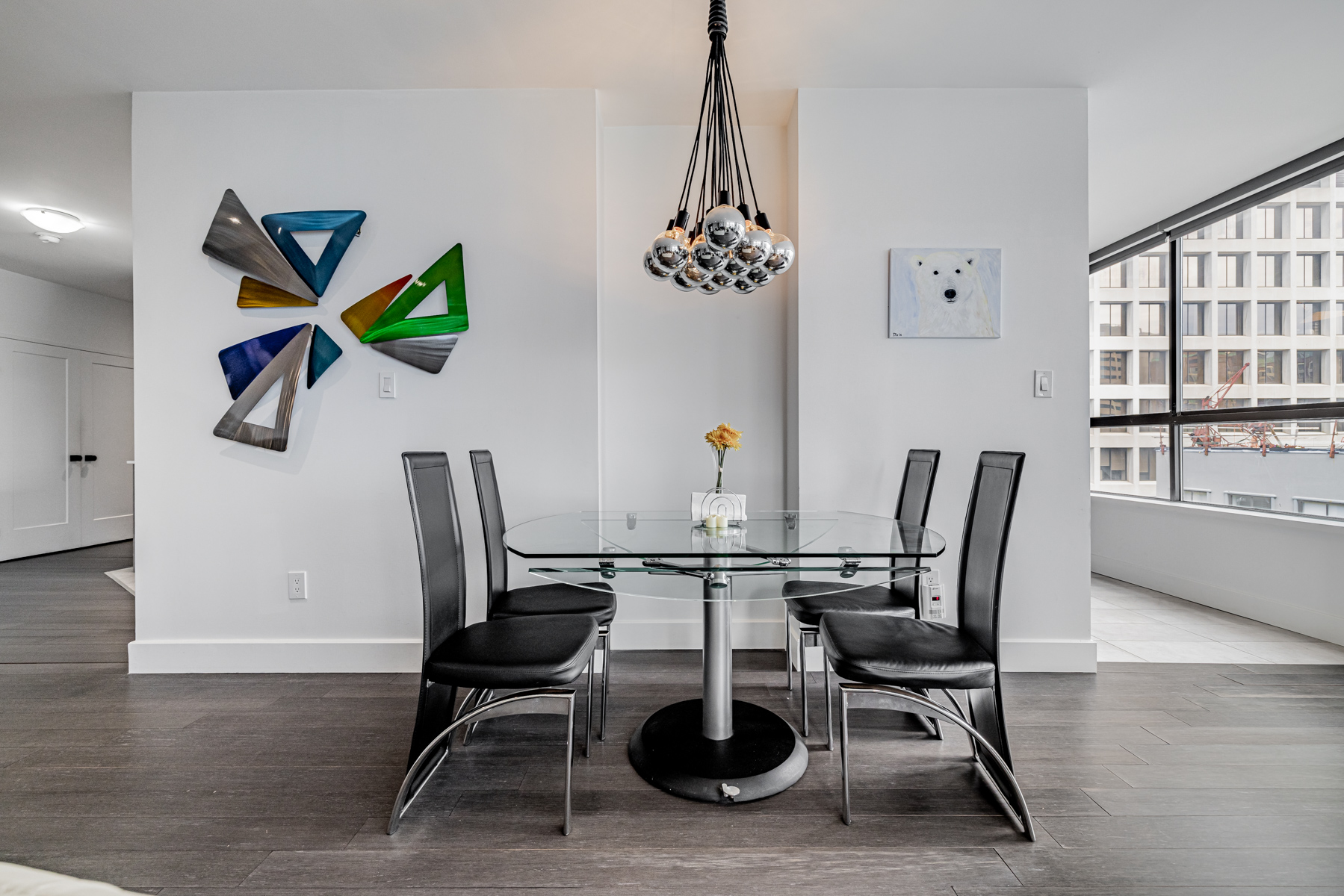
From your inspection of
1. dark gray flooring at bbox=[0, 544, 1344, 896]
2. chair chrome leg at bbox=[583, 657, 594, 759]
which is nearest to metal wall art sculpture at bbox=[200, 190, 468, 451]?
dark gray flooring at bbox=[0, 544, 1344, 896]

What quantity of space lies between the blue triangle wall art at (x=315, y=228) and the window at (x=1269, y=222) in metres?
4.65

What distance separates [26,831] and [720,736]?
71.5 inches

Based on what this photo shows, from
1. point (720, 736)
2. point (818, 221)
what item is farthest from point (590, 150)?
point (720, 736)

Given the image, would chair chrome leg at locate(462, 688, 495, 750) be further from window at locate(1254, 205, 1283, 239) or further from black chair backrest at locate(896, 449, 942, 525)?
window at locate(1254, 205, 1283, 239)

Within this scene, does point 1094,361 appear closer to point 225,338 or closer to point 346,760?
point 346,760

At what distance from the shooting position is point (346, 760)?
1845 mm

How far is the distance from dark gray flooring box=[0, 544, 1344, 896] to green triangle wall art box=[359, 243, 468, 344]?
148cm

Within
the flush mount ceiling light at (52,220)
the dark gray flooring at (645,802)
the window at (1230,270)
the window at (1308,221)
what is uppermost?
the flush mount ceiling light at (52,220)

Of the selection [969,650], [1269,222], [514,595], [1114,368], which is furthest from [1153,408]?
[514,595]

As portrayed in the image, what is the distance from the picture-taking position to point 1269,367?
3.26 metres

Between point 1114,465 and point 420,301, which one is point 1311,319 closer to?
point 1114,465

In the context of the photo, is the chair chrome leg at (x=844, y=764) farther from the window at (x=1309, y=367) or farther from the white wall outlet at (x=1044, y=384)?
the window at (x=1309, y=367)

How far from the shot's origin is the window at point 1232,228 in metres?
3.42

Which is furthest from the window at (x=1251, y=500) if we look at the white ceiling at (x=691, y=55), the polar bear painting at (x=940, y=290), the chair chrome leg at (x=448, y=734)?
the chair chrome leg at (x=448, y=734)
